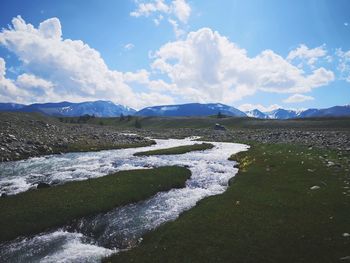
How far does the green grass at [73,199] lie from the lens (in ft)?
71.3

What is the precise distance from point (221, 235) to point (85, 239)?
9.05m

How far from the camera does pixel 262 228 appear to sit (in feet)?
63.4

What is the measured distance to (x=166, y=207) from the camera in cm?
2570

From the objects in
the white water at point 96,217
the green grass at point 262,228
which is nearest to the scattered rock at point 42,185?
the white water at point 96,217

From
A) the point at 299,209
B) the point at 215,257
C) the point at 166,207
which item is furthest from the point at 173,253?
the point at 299,209

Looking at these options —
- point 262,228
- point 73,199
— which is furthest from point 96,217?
point 262,228

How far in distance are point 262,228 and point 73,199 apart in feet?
53.4

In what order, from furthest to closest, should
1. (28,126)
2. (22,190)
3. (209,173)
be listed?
(28,126) < (209,173) < (22,190)

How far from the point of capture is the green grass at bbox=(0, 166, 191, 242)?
2173 cm

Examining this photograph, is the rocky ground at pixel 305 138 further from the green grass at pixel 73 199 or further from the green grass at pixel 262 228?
the green grass at pixel 73 199

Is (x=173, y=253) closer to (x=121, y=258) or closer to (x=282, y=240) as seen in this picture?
(x=121, y=258)

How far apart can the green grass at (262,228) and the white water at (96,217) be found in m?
1.67

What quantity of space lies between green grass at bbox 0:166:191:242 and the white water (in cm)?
103

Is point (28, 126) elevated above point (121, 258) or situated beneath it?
elevated above
